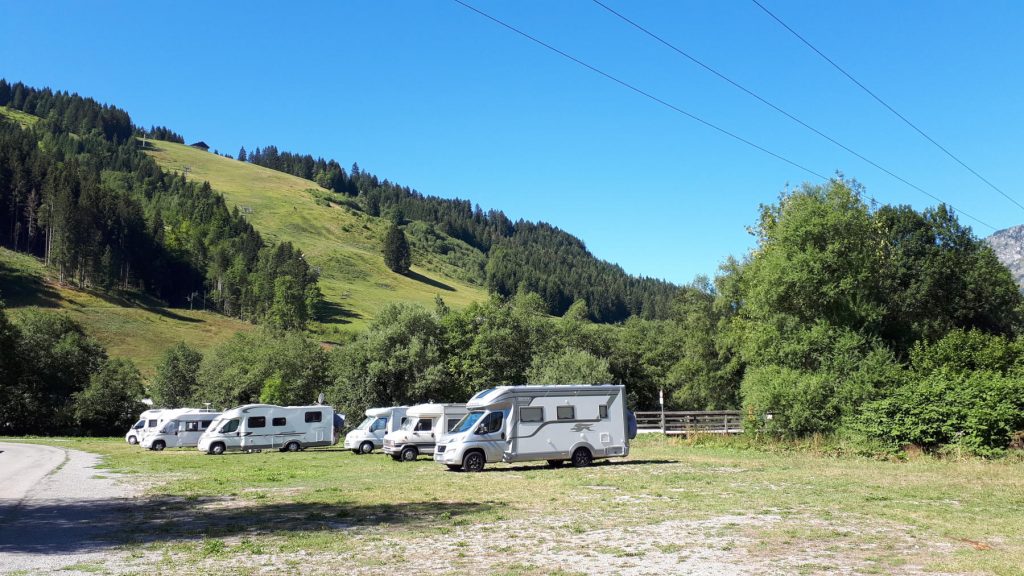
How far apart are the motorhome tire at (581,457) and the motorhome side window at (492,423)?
2975mm

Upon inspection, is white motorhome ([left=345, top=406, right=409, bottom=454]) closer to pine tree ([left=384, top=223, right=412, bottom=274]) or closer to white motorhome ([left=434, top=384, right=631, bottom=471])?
white motorhome ([left=434, top=384, right=631, bottom=471])

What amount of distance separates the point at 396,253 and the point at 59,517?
563 feet

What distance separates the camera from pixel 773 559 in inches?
384

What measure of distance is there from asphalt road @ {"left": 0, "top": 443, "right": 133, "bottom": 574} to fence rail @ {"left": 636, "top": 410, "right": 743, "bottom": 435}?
2837cm

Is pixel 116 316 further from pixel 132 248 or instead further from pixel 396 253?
pixel 396 253

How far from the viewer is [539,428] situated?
26.0m

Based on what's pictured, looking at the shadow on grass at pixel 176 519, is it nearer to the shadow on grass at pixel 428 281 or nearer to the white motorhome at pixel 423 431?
the white motorhome at pixel 423 431

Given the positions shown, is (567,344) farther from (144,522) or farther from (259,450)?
(144,522)

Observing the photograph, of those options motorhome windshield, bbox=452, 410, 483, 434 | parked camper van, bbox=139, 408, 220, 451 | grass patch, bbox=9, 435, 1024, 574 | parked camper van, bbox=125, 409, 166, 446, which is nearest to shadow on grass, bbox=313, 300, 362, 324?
parked camper van, bbox=125, 409, 166, 446

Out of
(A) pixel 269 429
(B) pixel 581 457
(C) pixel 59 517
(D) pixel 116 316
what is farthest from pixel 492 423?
(D) pixel 116 316

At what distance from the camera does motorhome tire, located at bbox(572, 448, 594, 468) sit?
26438 millimetres

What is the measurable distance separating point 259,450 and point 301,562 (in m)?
33.6

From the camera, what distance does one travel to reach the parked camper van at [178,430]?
45.7m

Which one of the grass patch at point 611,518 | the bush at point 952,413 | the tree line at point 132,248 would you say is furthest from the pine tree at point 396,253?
the bush at point 952,413
